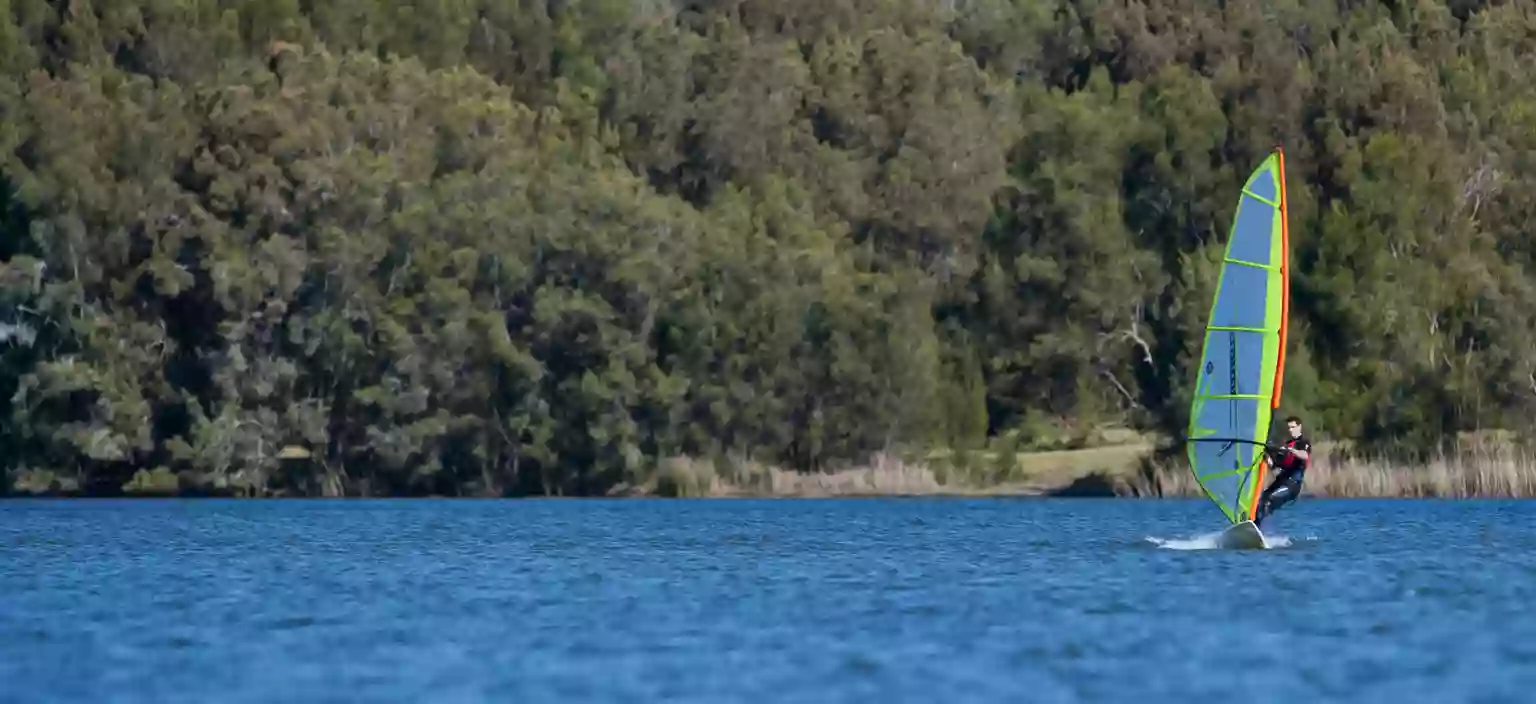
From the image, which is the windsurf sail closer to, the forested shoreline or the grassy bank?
the forested shoreline

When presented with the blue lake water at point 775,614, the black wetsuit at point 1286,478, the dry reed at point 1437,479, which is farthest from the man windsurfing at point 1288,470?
the dry reed at point 1437,479

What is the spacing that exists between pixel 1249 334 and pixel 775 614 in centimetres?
878

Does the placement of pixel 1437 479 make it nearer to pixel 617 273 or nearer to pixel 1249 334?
pixel 617 273

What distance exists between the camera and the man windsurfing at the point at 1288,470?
3528 centimetres

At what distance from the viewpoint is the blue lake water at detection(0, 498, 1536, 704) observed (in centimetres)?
2186

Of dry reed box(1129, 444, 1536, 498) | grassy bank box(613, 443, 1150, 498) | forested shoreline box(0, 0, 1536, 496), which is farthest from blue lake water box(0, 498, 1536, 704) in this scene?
forested shoreline box(0, 0, 1536, 496)

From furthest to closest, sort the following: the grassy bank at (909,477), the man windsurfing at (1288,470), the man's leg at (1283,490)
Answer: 1. the grassy bank at (909,477)
2. the man's leg at (1283,490)
3. the man windsurfing at (1288,470)

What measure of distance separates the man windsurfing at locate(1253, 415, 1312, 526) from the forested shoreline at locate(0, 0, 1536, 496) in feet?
91.3

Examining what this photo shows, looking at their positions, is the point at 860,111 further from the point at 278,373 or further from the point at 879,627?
the point at 879,627

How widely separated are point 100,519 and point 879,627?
30772mm

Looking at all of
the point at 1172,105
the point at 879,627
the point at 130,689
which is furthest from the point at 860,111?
the point at 130,689

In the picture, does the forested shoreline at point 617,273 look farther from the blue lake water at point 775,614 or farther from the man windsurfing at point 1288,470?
the man windsurfing at point 1288,470

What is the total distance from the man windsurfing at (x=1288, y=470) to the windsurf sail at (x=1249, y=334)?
0.76m

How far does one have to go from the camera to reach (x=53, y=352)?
67625 millimetres
